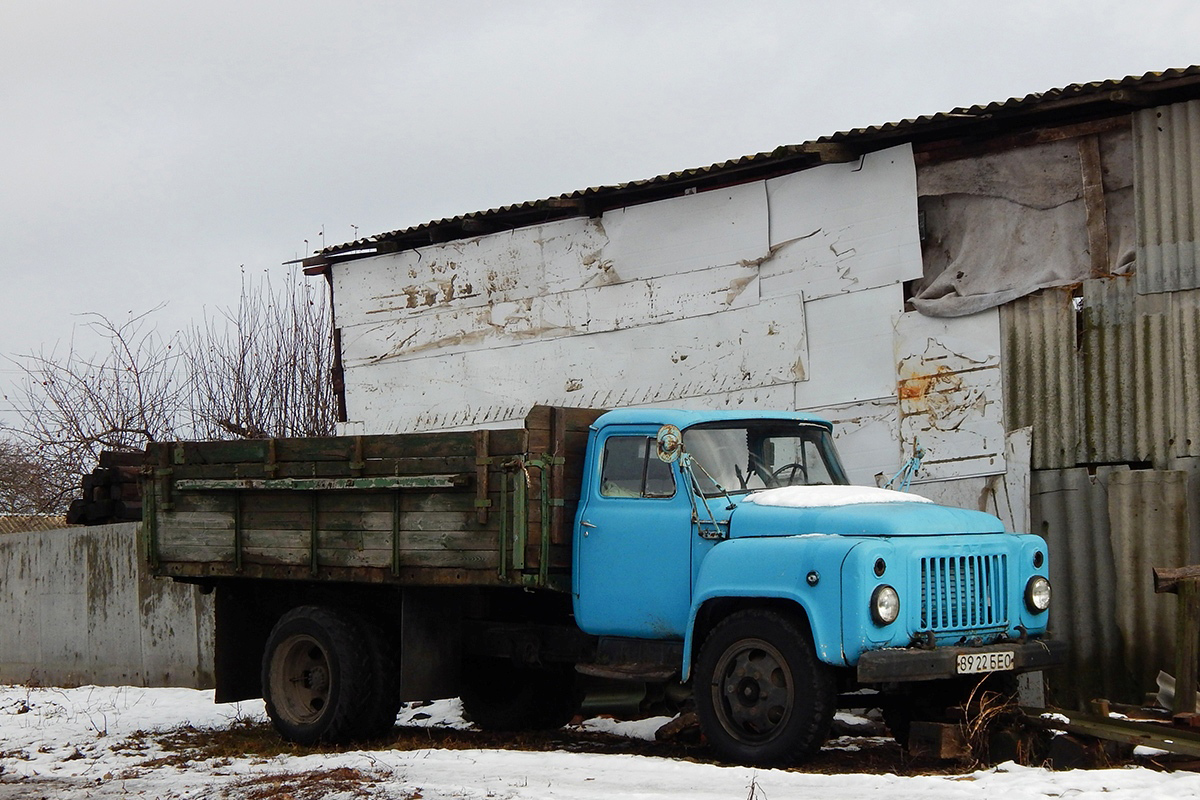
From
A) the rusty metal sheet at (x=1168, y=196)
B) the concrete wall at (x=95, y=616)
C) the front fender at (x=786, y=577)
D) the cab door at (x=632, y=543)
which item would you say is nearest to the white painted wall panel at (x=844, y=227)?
the rusty metal sheet at (x=1168, y=196)

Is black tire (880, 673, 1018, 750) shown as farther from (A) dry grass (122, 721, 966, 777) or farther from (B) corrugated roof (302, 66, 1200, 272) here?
(B) corrugated roof (302, 66, 1200, 272)

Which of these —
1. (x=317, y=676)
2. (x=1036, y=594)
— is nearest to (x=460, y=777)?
(x=317, y=676)

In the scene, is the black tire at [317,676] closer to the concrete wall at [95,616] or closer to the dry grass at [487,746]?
the dry grass at [487,746]

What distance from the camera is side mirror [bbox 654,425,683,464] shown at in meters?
7.89

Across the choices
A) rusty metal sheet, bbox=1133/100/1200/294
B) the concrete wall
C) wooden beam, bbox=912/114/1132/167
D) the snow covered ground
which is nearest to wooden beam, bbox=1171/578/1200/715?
the snow covered ground

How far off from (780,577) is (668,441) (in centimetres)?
103

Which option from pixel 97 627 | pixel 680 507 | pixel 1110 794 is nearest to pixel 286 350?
pixel 97 627

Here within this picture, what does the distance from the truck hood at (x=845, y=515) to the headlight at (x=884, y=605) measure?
368 mm

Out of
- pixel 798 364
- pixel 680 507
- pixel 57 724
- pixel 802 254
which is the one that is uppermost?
pixel 802 254

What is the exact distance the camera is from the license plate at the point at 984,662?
719 centimetres

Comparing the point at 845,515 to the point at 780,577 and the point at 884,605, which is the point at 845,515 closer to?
the point at 780,577

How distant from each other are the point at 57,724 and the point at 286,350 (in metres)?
13.3

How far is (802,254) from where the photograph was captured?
11844 millimetres

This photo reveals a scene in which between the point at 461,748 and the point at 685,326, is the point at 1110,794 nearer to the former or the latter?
the point at 461,748
